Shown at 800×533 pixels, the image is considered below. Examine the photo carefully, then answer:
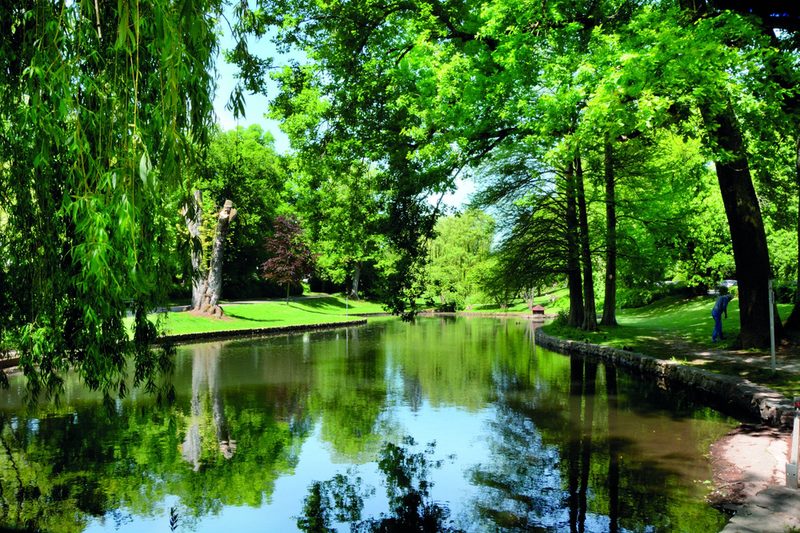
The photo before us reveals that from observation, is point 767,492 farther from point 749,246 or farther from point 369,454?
point 749,246

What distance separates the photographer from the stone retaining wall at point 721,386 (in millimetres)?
8766

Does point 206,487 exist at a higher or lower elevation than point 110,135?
lower

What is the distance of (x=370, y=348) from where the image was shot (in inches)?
905

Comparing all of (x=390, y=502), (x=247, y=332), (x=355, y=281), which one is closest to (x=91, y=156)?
(x=390, y=502)

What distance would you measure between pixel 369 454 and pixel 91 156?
5911 mm

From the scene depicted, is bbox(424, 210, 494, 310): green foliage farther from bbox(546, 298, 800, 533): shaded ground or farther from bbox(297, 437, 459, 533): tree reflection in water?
bbox(297, 437, 459, 533): tree reflection in water

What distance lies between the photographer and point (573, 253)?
73.0ft

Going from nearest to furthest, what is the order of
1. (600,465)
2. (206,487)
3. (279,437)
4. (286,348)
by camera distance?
(206,487) → (600,465) → (279,437) → (286,348)

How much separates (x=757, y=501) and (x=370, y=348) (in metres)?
18.4

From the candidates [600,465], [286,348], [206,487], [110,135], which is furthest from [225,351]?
[110,135]

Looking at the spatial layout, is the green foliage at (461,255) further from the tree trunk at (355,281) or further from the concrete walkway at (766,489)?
the concrete walkway at (766,489)

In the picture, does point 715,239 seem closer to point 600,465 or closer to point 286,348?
point 286,348

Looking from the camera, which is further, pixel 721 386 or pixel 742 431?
pixel 721 386

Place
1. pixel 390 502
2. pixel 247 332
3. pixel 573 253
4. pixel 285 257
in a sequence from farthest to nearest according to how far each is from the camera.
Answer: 1. pixel 285 257
2. pixel 247 332
3. pixel 573 253
4. pixel 390 502
